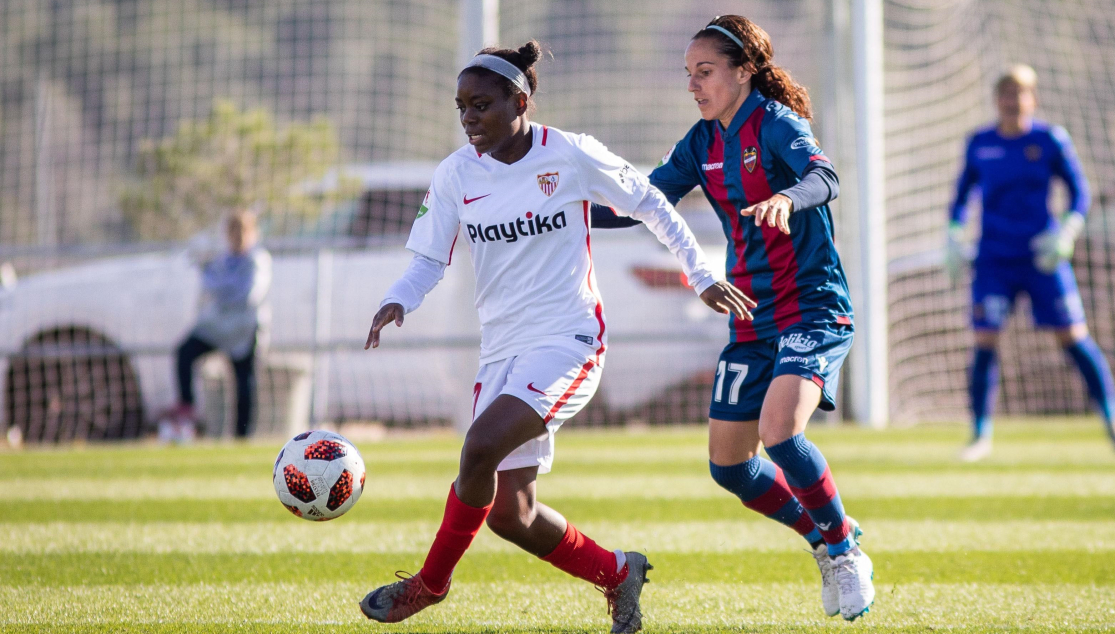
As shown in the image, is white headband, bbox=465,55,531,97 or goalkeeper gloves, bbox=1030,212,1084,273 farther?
goalkeeper gloves, bbox=1030,212,1084,273

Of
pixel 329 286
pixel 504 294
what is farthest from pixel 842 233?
pixel 504 294

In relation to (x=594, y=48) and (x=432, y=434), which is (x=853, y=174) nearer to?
(x=594, y=48)

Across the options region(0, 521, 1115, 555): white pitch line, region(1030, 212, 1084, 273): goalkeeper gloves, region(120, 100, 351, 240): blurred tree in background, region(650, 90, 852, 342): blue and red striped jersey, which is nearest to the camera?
region(650, 90, 852, 342): blue and red striped jersey

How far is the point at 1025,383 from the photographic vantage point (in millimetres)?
10961

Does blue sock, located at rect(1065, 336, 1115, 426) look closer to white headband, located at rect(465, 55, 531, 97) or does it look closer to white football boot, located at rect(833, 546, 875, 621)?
white football boot, located at rect(833, 546, 875, 621)

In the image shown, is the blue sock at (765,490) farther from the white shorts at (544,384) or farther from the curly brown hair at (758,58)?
the curly brown hair at (758,58)

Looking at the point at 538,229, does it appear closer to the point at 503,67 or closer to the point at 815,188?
the point at 503,67

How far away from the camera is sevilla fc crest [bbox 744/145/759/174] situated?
12.0 ft

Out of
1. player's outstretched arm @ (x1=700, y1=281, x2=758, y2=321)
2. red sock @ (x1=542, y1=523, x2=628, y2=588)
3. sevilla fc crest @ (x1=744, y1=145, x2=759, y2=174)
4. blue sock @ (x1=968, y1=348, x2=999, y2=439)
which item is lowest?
red sock @ (x1=542, y1=523, x2=628, y2=588)

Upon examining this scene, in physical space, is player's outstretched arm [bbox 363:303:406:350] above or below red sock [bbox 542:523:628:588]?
above

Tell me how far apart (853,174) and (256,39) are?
21.7 ft

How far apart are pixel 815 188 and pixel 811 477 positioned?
2.74ft

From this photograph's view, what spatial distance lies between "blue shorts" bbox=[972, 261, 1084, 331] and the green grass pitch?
90cm

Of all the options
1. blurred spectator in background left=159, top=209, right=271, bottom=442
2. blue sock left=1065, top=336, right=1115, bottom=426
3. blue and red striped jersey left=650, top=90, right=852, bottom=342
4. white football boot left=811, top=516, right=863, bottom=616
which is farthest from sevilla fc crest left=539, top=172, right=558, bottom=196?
blurred spectator in background left=159, top=209, right=271, bottom=442
